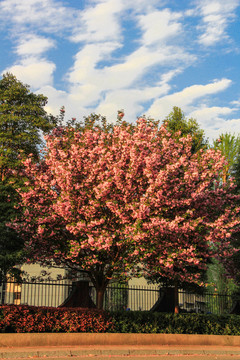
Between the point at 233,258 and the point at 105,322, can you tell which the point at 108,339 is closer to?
the point at 105,322

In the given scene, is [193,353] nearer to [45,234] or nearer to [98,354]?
[98,354]

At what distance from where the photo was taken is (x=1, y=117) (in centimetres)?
2852

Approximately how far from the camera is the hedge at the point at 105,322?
14453 millimetres

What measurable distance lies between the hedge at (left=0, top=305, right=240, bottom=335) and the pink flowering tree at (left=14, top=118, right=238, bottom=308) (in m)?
1.85

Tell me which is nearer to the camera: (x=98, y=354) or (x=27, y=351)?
(x=27, y=351)

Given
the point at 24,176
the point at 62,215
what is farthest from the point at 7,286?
the point at 62,215

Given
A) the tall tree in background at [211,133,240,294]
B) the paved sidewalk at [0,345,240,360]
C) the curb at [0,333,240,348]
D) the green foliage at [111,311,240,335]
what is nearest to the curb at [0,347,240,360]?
the paved sidewalk at [0,345,240,360]

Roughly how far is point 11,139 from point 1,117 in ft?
5.80

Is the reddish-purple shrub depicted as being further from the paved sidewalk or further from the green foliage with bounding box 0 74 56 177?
the green foliage with bounding box 0 74 56 177

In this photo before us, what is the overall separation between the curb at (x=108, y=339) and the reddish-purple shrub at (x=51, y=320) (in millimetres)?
605

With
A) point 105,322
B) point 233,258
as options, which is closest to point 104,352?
point 105,322

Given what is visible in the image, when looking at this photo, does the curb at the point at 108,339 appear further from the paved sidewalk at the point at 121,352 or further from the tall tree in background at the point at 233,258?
the tall tree in background at the point at 233,258

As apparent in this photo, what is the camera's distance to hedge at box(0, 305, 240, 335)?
1445cm

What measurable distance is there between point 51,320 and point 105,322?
2.11 metres
